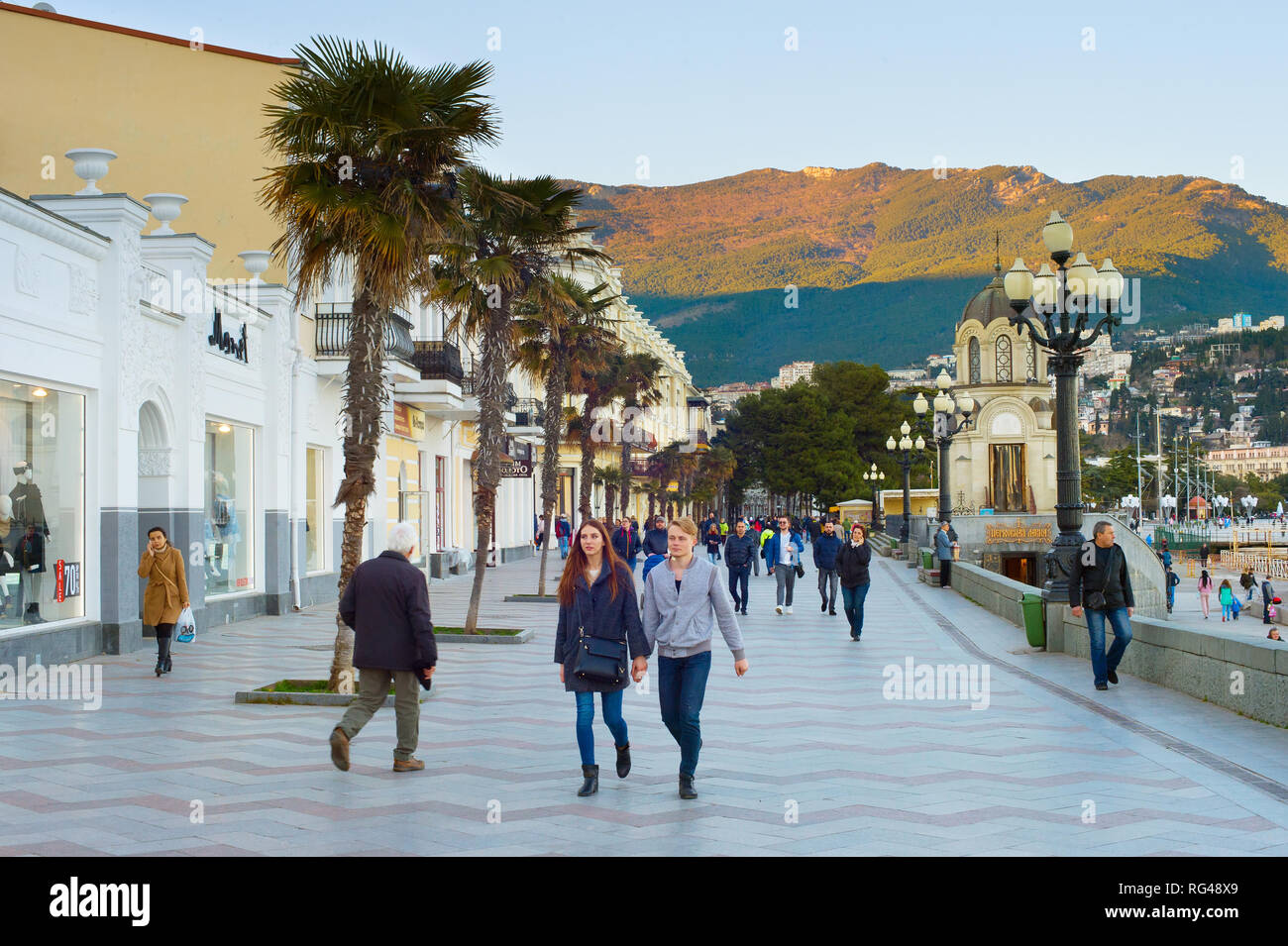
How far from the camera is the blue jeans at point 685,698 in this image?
287 inches

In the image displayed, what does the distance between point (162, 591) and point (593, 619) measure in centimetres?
735

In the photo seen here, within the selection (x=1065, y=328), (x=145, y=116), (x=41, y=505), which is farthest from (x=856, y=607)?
(x=145, y=116)

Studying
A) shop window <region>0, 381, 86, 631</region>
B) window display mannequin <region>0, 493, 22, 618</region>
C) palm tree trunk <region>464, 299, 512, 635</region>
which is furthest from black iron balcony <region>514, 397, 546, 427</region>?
window display mannequin <region>0, 493, 22, 618</region>

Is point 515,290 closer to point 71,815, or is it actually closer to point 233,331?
point 233,331

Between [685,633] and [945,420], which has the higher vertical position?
[945,420]

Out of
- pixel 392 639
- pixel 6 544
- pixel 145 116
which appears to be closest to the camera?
pixel 392 639

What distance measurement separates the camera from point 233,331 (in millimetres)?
19609

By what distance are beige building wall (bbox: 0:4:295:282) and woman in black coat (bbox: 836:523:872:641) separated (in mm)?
11850

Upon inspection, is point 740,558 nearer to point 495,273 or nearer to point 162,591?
point 495,273

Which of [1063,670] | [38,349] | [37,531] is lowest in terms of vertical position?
[1063,670]

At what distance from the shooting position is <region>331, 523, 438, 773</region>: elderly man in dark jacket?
7895 mm

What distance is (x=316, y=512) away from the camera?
2409 cm

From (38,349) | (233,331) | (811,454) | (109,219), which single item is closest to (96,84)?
(233,331)
